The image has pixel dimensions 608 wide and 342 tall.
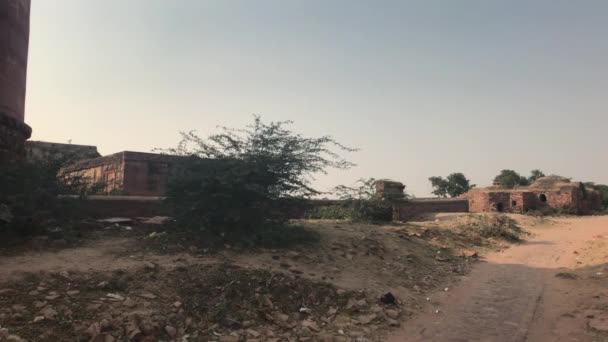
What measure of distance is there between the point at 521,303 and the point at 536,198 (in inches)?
755

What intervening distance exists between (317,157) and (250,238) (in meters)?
2.43

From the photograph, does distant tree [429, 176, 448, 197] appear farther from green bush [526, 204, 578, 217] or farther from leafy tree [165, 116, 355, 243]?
leafy tree [165, 116, 355, 243]

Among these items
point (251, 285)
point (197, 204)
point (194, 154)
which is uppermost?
point (194, 154)

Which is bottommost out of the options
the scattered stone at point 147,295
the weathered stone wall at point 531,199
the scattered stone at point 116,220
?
the scattered stone at point 147,295

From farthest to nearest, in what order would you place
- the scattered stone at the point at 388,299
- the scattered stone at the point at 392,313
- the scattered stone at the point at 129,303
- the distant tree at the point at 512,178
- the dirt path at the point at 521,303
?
1. the distant tree at the point at 512,178
2. the scattered stone at the point at 388,299
3. the scattered stone at the point at 392,313
4. the dirt path at the point at 521,303
5. the scattered stone at the point at 129,303

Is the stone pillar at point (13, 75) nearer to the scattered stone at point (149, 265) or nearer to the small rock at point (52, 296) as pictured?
the scattered stone at point (149, 265)

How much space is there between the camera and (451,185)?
49250mm

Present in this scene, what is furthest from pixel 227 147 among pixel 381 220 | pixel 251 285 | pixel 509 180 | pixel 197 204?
pixel 509 180

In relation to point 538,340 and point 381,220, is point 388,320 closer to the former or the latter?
point 538,340

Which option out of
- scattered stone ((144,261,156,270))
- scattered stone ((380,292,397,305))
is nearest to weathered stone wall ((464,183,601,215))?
scattered stone ((380,292,397,305))

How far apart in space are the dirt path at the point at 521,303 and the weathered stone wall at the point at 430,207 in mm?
8281

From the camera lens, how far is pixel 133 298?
17.4 feet

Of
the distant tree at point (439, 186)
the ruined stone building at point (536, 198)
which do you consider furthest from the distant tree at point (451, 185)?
the ruined stone building at point (536, 198)

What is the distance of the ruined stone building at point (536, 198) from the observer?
23266 millimetres
